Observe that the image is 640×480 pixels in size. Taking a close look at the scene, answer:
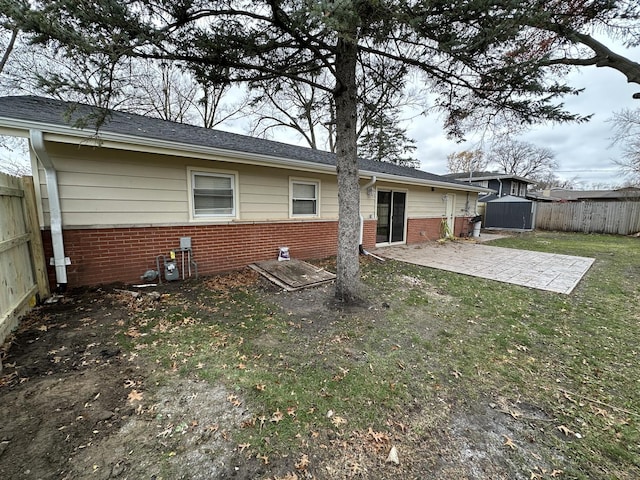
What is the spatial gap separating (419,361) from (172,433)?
7.44 ft

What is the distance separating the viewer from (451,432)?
6.32 ft

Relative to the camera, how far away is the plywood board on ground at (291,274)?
16.8ft

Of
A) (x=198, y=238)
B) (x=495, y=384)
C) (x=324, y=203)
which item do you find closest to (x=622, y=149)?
(x=324, y=203)

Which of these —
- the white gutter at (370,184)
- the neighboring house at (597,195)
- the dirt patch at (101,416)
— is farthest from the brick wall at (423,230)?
the neighboring house at (597,195)

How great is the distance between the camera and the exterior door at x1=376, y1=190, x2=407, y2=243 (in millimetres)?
9445

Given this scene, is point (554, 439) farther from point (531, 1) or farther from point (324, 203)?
point (324, 203)

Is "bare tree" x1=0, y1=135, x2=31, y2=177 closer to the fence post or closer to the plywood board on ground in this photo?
the fence post

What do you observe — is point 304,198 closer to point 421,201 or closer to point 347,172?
point 347,172

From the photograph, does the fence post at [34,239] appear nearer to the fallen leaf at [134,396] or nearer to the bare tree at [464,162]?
the fallen leaf at [134,396]

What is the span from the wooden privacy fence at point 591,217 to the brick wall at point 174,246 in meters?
16.8

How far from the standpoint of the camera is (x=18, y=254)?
134 inches

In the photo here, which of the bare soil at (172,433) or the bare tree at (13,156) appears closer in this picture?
the bare soil at (172,433)

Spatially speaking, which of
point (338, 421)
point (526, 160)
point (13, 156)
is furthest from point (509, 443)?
point (526, 160)

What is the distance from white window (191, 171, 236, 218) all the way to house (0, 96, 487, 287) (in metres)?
0.02
